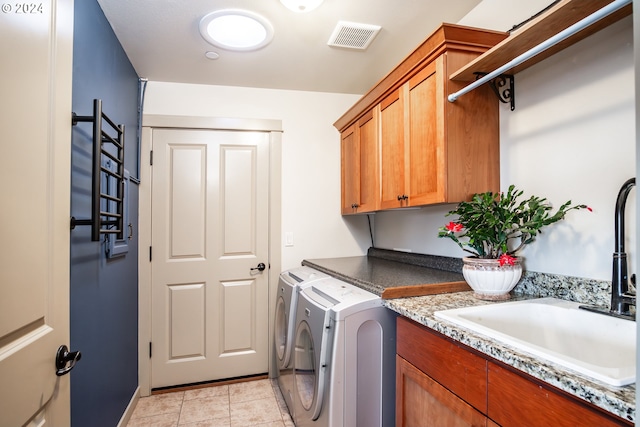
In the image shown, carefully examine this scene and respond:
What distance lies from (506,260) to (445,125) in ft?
2.13

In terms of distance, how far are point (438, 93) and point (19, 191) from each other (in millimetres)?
1560

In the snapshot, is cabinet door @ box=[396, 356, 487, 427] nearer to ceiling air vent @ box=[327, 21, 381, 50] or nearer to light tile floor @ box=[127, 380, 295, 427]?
light tile floor @ box=[127, 380, 295, 427]

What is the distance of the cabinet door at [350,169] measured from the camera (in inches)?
101

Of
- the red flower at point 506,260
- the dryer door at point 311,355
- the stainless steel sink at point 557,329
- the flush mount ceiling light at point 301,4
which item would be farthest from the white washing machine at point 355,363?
the flush mount ceiling light at point 301,4

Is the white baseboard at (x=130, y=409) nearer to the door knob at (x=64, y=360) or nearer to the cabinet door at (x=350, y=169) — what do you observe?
the door knob at (x=64, y=360)

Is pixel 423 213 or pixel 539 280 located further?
pixel 423 213

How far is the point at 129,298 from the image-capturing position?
226 cm

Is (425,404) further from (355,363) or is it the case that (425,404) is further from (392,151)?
(392,151)

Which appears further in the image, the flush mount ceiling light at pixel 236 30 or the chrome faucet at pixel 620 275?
the flush mount ceiling light at pixel 236 30

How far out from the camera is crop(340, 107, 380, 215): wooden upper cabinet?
2.27 meters

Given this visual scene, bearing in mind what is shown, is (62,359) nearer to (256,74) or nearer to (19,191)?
(19,191)

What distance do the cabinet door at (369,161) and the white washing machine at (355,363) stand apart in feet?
2.99

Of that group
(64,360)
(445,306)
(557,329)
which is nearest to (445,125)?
(445,306)

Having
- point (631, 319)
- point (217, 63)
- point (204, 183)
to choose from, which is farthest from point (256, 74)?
point (631, 319)
